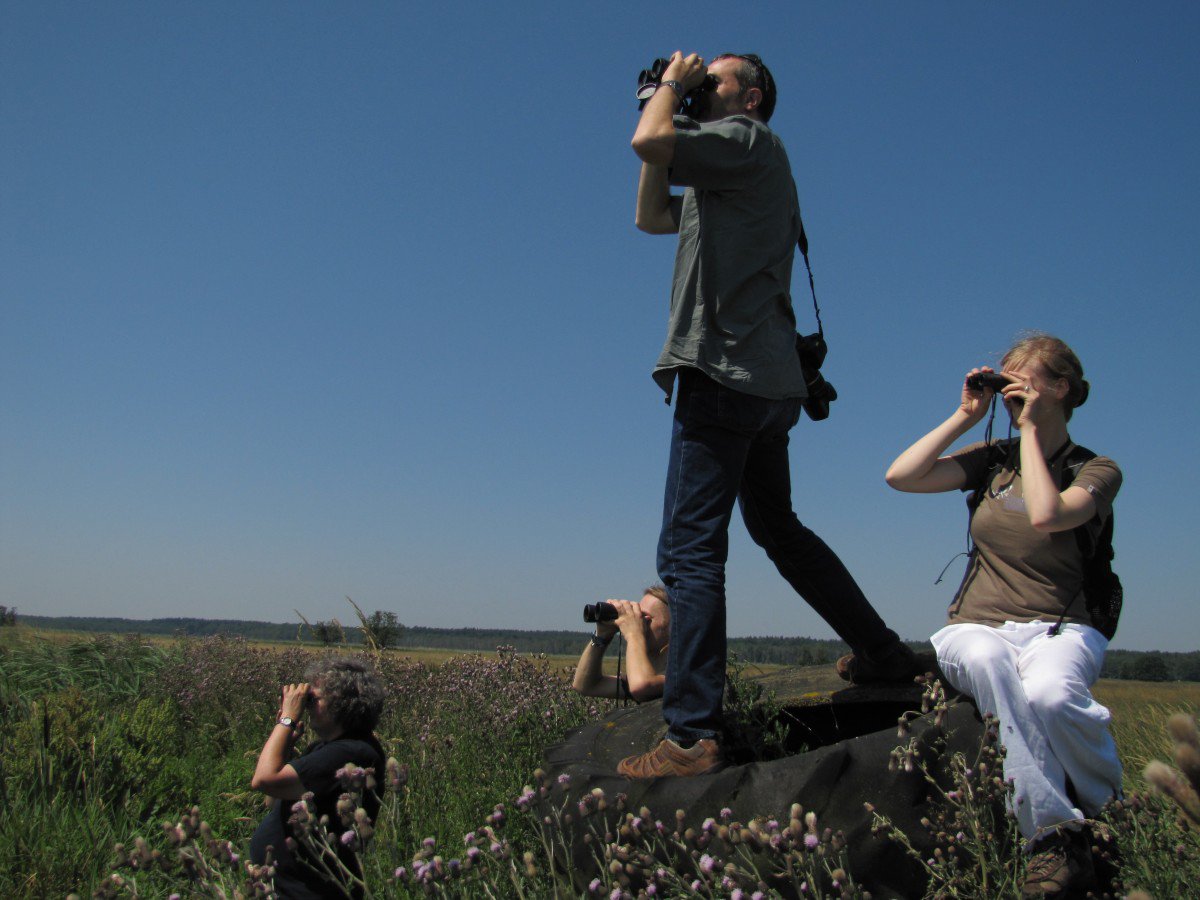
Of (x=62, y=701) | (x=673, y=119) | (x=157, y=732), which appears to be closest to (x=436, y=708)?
(x=157, y=732)

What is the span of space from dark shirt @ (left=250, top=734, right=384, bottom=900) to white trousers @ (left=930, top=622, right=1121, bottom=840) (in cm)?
190

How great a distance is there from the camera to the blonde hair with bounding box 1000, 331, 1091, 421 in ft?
9.95

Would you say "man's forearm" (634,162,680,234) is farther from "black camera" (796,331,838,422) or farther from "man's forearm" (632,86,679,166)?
"black camera" (796,331,838,422)

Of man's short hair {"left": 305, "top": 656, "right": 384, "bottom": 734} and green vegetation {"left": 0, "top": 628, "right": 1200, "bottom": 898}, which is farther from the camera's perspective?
man's short hair {"left": 305, "top": 656, "right": 384, "bottom": 734}

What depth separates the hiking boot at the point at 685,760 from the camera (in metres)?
2.71

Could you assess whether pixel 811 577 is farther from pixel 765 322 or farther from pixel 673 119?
pixel 673 119

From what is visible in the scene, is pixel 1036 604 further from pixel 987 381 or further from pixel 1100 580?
pixel 987 381

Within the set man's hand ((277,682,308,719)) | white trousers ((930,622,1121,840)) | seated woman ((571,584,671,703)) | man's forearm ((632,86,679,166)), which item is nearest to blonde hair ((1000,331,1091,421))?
white trousers ((930,622,1121,840))

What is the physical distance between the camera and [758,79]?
3.44m

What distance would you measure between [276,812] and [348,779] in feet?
4.46

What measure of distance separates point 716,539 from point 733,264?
97 centimetres

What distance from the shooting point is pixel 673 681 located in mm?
2854

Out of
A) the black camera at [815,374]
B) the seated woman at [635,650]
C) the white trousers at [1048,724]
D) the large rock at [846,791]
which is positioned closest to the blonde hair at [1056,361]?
the black camera at [815,374]

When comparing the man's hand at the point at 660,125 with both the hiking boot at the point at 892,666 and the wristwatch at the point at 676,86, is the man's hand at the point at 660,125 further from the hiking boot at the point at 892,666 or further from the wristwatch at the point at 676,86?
the hiking boot at the point at 892,666
